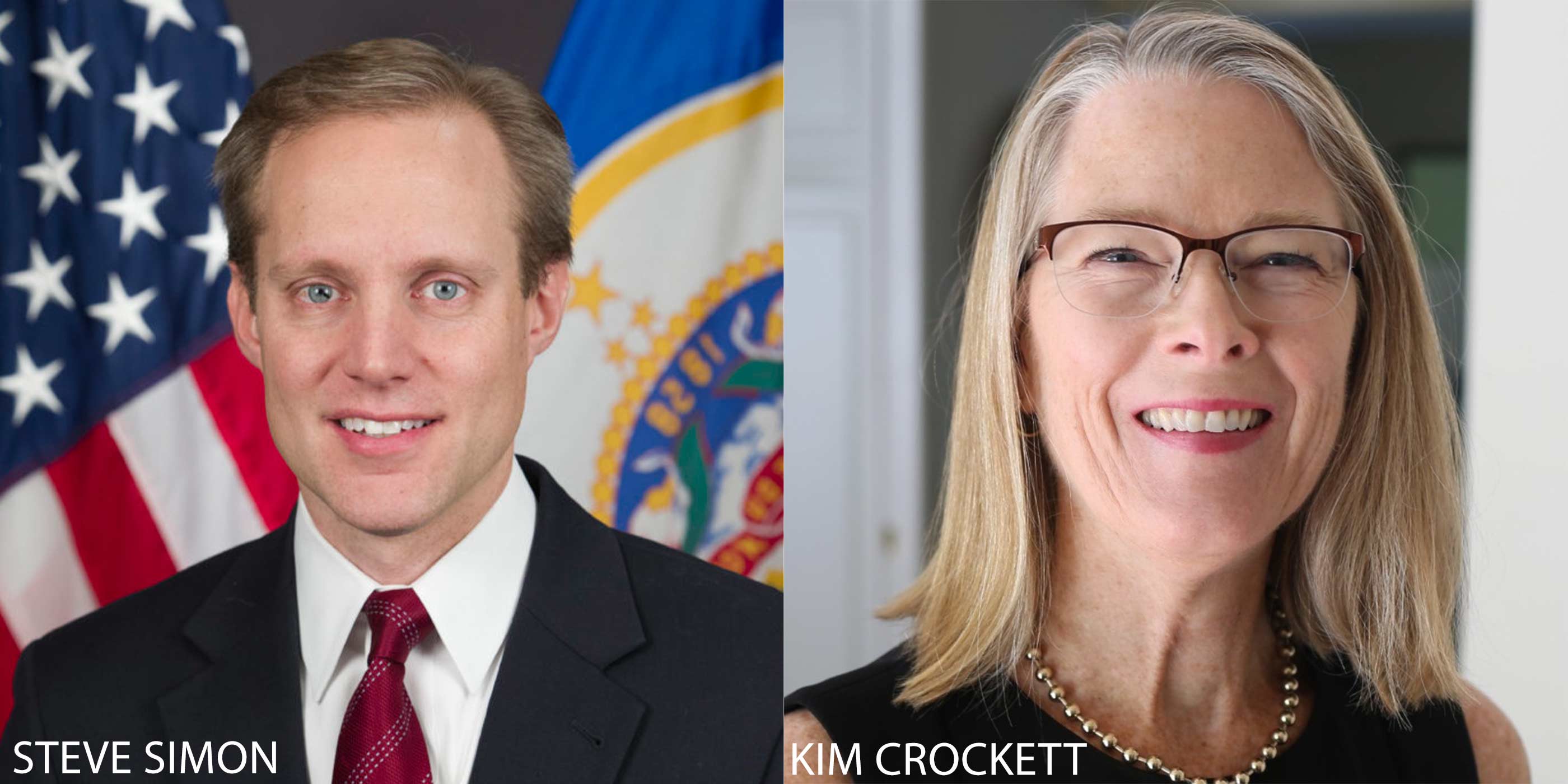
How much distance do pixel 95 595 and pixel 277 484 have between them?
36cm

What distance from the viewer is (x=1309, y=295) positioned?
78.5 inches

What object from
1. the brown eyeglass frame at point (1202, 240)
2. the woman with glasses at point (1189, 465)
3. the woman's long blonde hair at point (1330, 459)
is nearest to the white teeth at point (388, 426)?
the woman with glasses at point (1189, 465)

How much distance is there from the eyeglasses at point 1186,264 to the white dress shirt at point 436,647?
98 cm

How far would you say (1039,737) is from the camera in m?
2.12

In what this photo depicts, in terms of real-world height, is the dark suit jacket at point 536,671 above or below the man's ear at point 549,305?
below

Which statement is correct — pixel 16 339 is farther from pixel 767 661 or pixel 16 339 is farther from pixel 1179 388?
pixel 1179 388

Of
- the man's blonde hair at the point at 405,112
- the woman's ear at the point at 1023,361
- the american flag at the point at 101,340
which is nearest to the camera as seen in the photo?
the woman's ear at the point at 1023,361

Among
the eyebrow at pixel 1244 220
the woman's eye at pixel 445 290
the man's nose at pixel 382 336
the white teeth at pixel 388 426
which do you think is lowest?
the white teeth at pixel 388 426

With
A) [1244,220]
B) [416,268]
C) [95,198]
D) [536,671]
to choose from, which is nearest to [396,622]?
[536,671]

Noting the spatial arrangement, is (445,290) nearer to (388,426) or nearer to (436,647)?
(388,426)

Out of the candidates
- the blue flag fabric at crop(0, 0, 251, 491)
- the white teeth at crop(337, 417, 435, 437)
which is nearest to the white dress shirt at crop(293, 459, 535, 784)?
the white teeth at crop(337, 417, 435, 437)

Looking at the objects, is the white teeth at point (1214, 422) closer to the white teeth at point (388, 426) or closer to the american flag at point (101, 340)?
the white teeth at point (388, 426)

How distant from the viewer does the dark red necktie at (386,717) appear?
2121 millimetres

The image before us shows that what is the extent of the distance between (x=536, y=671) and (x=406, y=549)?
276 mm
